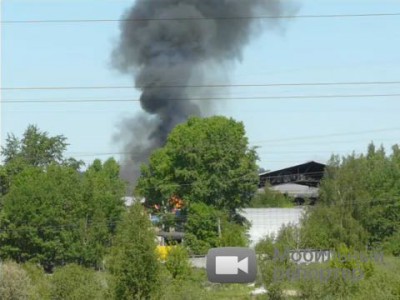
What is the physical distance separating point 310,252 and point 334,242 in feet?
37.7

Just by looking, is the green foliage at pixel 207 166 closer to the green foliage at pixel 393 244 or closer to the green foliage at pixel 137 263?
the green foliage at pixel 393 244

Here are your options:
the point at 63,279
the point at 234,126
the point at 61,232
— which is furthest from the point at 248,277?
the point at 234,126

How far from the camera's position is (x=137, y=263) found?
3422cm

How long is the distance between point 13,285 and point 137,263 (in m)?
5.11

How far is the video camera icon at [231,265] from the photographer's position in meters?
9.34

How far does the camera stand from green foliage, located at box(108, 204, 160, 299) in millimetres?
34125

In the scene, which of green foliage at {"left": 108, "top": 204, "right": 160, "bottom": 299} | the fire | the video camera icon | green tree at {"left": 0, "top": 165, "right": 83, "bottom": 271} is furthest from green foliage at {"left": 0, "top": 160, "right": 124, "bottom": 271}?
the video camera icon

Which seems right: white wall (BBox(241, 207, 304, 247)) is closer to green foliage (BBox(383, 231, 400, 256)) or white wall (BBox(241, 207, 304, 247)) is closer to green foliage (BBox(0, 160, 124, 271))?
green foliage (BBox(383, 231, 400, 256))

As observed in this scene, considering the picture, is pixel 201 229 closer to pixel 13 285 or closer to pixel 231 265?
pixel 13 285

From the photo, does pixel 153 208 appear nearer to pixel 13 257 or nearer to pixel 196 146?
pixel 196 146

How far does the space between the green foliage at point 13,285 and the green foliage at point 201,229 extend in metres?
26.5

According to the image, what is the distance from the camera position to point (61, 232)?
55.2 meters

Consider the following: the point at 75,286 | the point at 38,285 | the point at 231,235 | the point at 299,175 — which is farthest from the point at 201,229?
the point at 75,286

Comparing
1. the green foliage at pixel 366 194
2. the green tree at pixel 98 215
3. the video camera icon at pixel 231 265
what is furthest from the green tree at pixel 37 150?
the video camera icon at pixel 231 265
